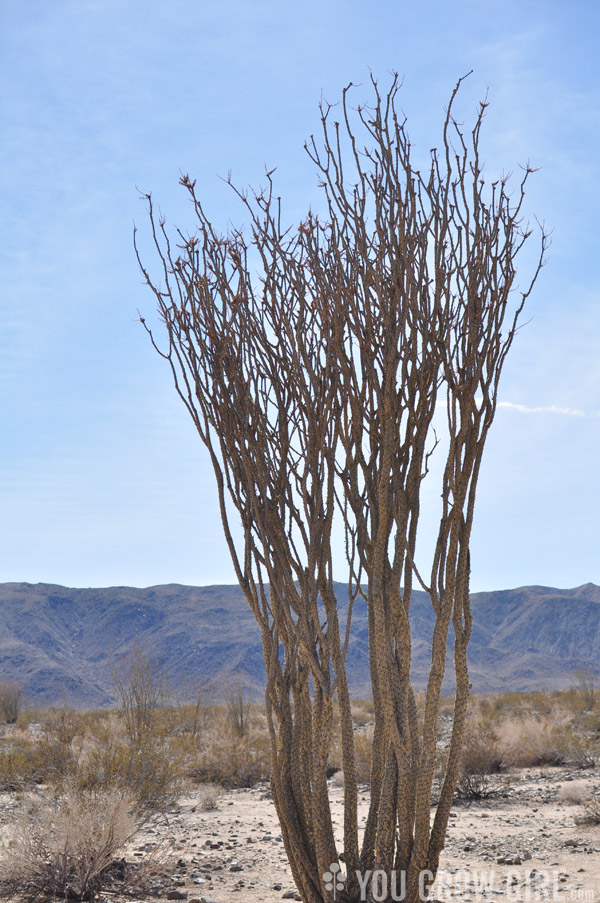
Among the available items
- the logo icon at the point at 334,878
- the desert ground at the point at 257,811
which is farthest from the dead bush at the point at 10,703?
the logo icon at the point at 334,878

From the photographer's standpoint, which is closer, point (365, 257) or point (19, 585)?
point (365, 257)

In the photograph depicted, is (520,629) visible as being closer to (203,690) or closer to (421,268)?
(203,690)

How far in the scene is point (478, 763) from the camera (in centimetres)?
1161

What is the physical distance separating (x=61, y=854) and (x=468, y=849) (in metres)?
3.64

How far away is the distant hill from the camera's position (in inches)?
2584

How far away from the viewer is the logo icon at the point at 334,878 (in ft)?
12.9

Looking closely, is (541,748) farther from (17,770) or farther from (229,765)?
(17,770)

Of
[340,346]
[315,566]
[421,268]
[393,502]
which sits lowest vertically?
[315,566]

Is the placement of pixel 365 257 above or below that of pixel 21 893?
above

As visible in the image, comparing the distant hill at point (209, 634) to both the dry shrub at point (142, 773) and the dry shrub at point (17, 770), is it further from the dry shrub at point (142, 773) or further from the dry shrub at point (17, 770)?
the dry shrub at point (142, 773)

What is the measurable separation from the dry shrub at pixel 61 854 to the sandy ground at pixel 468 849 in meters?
0.58

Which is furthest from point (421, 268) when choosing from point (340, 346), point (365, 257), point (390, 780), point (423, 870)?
point (423, 870)

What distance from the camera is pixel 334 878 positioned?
12.9ft

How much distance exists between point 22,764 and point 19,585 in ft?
272
